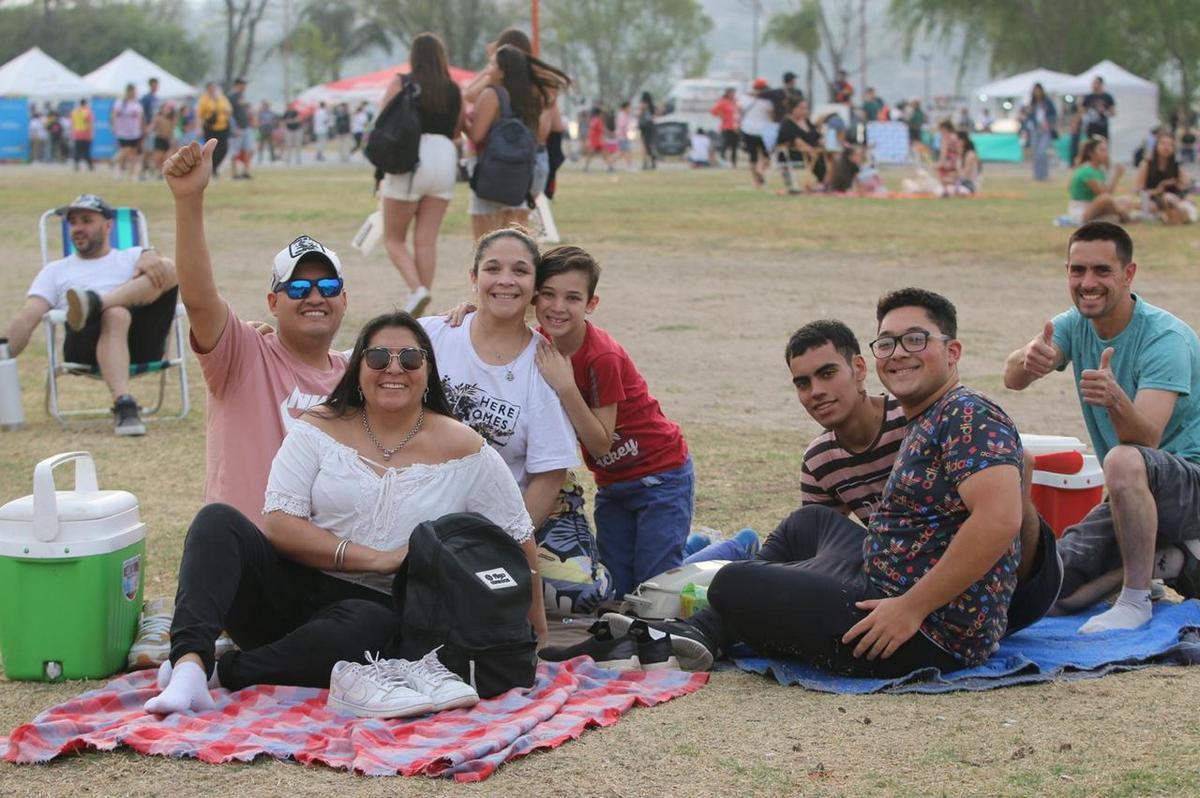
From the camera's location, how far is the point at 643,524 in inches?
223

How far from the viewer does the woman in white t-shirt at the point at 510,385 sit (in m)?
5.12

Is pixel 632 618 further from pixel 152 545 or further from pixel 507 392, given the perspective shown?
pixel 152 545

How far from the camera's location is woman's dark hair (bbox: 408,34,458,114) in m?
10.2

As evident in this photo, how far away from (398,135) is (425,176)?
1.37 ft

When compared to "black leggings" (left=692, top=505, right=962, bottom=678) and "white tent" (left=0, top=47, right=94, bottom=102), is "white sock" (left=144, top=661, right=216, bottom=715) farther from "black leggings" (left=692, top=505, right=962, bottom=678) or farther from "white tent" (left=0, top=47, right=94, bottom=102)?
"white tent" (left=0, top=47, right=94, bottom=102)

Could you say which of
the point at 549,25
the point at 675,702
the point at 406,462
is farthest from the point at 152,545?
the point at 549,25

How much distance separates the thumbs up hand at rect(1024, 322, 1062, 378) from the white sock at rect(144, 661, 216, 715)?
282 centimetres

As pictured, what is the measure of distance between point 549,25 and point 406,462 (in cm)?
8766

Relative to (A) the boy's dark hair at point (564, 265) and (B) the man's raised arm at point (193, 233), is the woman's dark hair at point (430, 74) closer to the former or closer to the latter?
(A) the boy's dark hair at point (564, 265)

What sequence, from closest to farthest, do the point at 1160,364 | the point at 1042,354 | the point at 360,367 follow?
the point at 360,367 < the point at 1160,364 < the point at 1042,354

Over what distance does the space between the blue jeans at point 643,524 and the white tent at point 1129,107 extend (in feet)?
137

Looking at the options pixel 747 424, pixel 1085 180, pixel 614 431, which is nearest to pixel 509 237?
pixel 614 431

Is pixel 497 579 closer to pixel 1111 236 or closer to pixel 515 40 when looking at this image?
pixel 1111 236

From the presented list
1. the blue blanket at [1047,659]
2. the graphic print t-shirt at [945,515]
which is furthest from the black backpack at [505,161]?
the graphic print t-shirt at [945,515]
